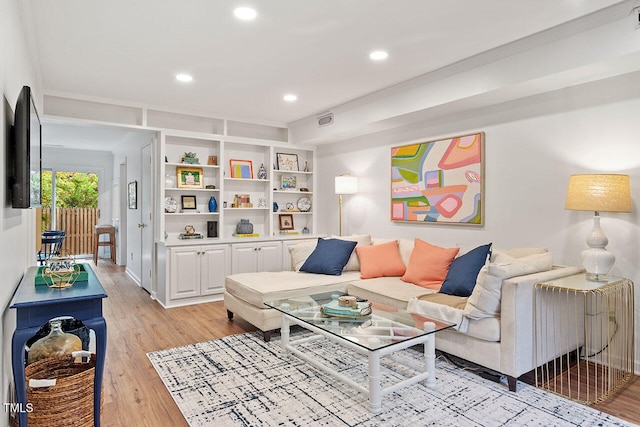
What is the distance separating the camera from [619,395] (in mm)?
2492

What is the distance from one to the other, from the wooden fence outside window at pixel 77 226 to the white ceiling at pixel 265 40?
19.7ft

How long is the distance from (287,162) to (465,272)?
3446mm

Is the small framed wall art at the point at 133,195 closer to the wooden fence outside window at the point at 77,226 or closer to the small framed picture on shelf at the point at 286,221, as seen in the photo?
the small framed picture on shelf at the point at 286,221

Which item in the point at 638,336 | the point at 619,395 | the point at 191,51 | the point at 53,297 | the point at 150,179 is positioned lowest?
the point at 619,395

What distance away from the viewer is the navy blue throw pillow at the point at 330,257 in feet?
13.7

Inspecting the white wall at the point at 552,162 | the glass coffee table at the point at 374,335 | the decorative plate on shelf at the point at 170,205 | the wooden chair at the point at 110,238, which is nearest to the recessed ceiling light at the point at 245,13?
the glass coffee table at the point at 374,335

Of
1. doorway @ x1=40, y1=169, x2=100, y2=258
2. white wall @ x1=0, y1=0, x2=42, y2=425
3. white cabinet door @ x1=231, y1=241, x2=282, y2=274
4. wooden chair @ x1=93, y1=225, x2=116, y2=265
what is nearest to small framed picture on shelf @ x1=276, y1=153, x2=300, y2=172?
white cabinet door @ x1=231, y1=241, x2=282, y2=274

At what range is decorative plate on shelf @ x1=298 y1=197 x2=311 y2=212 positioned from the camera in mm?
6125

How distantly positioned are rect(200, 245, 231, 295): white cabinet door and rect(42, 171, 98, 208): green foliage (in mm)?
6214

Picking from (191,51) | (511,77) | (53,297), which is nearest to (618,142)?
(511,77)

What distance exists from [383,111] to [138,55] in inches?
94.4

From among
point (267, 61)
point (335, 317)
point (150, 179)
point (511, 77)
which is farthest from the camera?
point (150, 179)

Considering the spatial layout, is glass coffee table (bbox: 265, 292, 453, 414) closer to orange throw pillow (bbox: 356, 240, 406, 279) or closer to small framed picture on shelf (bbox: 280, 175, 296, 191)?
orange throw pillow (bbox: 356, 240, 406, 279)

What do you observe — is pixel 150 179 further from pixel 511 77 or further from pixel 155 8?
pixel 511 77
